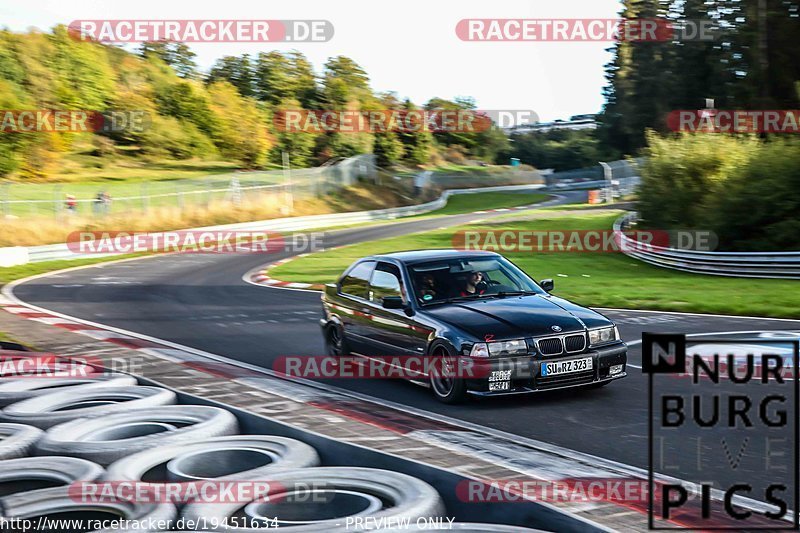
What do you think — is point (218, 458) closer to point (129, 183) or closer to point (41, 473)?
point (41, 473)

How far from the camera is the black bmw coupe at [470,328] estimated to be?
8688 millimetres

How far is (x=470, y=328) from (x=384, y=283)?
5.73 ft

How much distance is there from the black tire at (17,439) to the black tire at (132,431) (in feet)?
0.23

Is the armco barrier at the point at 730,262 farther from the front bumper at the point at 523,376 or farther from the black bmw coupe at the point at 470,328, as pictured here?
the front bumper at the point at 523,376

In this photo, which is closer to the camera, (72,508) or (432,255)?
(72,508)

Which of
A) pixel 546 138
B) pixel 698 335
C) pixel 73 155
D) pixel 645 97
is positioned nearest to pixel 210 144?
pixel 73 155

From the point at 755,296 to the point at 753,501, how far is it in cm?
1411

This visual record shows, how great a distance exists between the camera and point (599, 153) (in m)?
95.8

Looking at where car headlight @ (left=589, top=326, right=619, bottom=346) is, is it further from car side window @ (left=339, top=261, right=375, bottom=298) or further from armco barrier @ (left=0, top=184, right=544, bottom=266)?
armco barrier @ (left=0, top=184, right=544, bottom=266)

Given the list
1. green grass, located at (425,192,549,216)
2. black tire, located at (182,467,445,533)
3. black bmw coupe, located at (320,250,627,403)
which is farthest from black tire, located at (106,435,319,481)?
green grass, located at (425,192,549,216)

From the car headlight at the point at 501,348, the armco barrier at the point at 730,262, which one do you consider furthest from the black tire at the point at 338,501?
the armco barrier at the point at 730,262

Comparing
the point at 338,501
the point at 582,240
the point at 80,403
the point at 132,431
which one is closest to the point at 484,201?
the point at 582,240

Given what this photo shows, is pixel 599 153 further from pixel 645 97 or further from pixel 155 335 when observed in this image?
pixel 155 335

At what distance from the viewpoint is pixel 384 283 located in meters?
10.3
